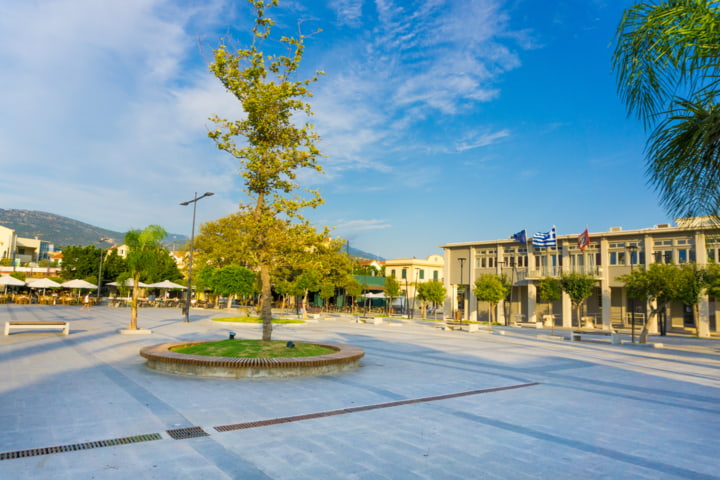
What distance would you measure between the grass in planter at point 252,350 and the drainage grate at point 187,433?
15.2 ft

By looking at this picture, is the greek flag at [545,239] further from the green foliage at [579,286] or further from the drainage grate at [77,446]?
the drainage grate at [77,446]

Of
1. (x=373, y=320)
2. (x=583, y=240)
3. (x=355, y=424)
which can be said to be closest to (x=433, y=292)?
(x=373, y=320)

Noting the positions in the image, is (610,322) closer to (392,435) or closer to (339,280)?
(339,280)

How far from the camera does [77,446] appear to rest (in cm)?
527

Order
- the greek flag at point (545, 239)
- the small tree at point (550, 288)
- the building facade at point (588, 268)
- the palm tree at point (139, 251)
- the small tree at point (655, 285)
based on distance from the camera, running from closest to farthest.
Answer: the palm tree at point (139, 251)
the small tree at point (655, 285)
the building facade at point (588, 268)
the small tree at point (550, 288)
the greek flag at point (545, 239)

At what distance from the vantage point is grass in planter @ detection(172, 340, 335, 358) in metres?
11.0

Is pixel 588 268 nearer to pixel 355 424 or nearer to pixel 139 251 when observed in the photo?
pixel 139 251

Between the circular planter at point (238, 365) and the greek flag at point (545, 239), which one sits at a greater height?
the greek flag at point (545, 239)

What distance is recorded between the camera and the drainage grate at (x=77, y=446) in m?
4.95

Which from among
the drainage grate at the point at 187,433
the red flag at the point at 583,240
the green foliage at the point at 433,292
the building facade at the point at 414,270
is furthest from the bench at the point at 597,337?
the building facade at the point at 414,270

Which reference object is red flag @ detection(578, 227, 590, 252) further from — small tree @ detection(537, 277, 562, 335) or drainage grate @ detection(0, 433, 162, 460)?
drainage grate @ detection(0, 433, 162, 460)

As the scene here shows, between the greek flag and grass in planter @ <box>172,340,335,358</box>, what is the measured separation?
3439 centimetres

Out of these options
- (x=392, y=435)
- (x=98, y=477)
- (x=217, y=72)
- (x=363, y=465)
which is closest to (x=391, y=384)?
(x=392, y=435)

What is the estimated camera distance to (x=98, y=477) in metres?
4.39
